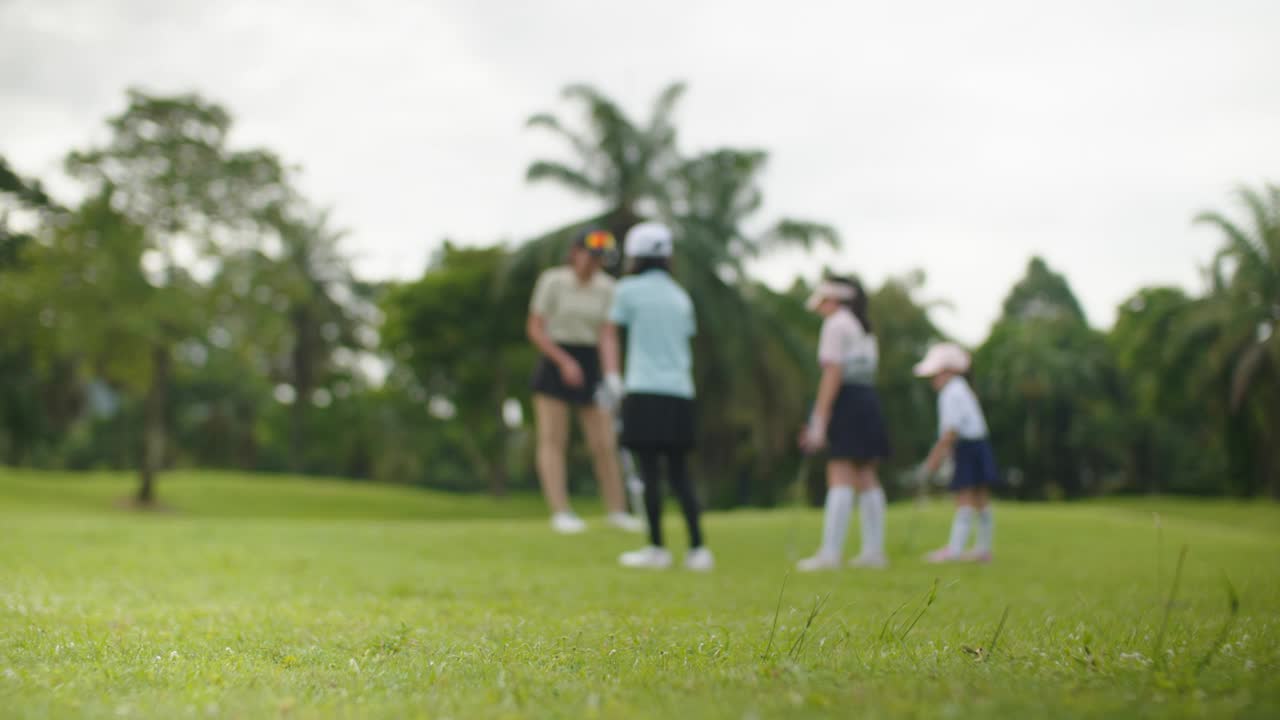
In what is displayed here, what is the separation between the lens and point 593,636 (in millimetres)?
3326

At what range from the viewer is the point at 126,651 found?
300 cm

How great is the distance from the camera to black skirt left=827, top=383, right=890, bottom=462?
7.21m

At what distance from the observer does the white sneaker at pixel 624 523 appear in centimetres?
949

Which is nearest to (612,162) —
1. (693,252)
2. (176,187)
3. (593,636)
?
(693,252)

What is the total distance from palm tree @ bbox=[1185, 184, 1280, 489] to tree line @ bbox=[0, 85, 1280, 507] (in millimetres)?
113

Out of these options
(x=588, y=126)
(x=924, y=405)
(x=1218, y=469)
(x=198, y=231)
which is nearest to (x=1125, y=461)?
(x=1218, y=469)

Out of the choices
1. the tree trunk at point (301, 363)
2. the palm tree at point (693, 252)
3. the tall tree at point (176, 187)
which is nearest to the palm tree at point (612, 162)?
the palm tree at point (693, 252)

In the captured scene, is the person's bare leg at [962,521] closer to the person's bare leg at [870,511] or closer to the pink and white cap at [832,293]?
the person's bare leg at [870,511]

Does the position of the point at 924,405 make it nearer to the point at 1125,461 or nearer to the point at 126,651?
the point at 1125,461

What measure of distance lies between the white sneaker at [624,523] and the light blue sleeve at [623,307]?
2901 mm

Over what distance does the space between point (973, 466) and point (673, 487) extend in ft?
9.97

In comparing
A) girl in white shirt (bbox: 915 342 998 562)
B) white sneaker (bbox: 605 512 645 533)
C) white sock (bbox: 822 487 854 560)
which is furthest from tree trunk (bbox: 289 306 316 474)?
white sock (bbox: 822 487 854 560)

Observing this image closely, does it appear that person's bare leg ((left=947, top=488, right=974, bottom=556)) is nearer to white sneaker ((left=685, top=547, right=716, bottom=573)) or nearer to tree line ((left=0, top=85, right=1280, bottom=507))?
white sneaker ((left=685, top=547, right=716, bottom=573))

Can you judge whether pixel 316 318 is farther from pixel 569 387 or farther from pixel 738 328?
pixel 569 387
